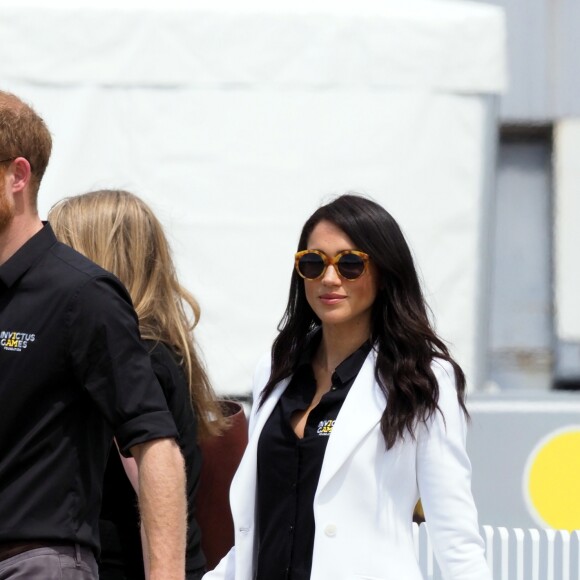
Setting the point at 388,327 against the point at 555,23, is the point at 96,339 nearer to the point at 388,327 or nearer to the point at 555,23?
the point at 388,327

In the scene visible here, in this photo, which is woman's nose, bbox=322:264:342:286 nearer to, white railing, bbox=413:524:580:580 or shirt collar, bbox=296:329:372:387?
shirt collar, bbox=296:329:372:387

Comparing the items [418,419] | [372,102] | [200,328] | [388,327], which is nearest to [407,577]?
[418,419]

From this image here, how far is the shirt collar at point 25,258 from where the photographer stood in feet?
6.85

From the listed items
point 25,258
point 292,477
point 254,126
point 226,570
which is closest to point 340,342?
point 292,477

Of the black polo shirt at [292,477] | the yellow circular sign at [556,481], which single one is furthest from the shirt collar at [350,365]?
the yellow circular sign at [556,481]

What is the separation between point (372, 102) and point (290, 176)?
1.65ft

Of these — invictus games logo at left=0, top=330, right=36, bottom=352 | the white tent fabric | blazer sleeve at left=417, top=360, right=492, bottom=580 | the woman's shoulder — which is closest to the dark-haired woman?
blazer sleeve at left=417, top=360, right=492, bottom=580

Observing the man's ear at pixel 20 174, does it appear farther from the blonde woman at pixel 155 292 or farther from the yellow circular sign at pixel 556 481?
the yellow circular sign at pixel 556 481

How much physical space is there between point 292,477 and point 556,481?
2.57m

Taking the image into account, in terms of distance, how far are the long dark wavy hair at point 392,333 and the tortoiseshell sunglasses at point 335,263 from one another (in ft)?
0.11

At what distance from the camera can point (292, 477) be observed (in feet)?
7.89

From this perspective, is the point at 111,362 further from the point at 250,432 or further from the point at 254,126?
the point at 254,126

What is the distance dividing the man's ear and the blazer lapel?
0.80 m

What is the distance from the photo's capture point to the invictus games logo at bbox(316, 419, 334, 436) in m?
2.41
